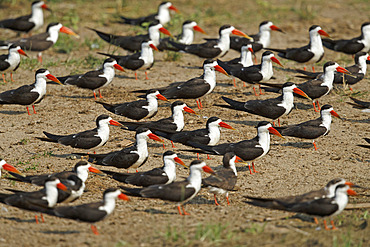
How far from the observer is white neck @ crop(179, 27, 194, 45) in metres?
14.9

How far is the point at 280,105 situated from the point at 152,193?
401 cm

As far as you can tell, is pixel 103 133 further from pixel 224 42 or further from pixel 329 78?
pixel 224 42

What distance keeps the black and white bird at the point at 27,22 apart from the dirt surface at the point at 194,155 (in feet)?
2.58

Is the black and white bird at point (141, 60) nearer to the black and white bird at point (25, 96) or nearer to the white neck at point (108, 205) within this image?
the black and white bird at point (25, 96)

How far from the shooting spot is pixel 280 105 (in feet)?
34.5

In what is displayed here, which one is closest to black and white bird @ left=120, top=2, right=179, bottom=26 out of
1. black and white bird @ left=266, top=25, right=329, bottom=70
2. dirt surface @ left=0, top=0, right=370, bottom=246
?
dirt surface @ left=0, top=0, right=370, bottom=246

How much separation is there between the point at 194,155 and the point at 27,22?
8.07m

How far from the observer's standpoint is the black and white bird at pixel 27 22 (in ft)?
50.6

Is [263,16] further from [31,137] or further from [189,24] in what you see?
[31,137]

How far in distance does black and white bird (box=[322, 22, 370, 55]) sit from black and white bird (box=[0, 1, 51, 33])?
788 cm

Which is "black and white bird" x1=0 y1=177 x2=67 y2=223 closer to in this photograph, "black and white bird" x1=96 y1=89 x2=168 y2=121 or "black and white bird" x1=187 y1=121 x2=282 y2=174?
"black and white bird" x1=187 y1=121 x2=282 y2=174

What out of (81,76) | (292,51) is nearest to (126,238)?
(81,76)

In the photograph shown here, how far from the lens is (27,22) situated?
15523 millimetres

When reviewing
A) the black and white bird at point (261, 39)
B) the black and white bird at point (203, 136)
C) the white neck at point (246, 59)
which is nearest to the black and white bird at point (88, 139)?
the black and white bird at point (203, 136)
